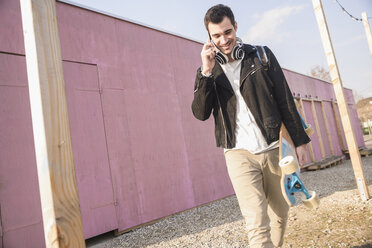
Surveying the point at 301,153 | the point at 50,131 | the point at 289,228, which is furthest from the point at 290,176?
the point at 289,228

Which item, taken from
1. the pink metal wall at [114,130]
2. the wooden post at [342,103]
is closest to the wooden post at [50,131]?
the pink metal wall at [114,130]

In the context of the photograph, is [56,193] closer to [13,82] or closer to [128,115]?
[13,82]

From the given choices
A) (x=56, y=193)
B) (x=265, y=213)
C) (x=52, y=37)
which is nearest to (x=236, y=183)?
(x=265, y=213)

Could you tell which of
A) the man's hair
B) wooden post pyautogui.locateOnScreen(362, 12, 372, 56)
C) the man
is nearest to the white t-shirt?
the man

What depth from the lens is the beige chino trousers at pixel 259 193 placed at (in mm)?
1964

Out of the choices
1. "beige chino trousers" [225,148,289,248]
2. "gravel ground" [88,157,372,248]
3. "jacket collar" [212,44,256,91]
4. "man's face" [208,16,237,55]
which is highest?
"man's face" [208,16,237,55]

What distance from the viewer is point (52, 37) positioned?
136 cm

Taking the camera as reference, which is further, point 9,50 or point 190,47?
point 190,47

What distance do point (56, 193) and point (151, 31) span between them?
5.83m

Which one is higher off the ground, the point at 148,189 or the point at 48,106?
the point at 48,106

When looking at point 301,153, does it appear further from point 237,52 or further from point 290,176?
point 237,52

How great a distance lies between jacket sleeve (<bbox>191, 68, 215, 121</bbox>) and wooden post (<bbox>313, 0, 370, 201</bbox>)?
12.0 feet

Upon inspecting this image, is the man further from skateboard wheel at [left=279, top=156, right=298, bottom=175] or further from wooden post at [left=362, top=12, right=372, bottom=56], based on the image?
wooden post at [left=362, top=12, right=372, bottom=56]

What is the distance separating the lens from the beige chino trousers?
1.96 metres
